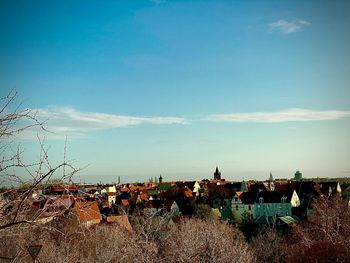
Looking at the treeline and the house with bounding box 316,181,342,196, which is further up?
the house with bounding box 316,181,342,196

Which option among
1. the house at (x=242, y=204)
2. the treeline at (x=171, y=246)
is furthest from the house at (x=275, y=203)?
the treeline at (x=171, y=246)

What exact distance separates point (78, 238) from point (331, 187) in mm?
57807

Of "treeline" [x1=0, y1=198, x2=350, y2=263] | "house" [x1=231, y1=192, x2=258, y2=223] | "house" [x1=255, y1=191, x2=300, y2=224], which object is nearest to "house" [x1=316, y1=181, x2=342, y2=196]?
"house" [x1=255, y1=191, x2=300, y2=224]

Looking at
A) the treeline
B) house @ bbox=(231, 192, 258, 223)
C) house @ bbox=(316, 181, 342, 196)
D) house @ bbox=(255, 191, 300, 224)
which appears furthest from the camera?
house @ bbox=(316, 181, 342, 196)

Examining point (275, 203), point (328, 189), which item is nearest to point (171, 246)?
point (275, 203)

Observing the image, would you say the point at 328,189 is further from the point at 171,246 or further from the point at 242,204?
the point at 171,246

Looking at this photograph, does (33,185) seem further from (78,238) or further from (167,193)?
(167,193)

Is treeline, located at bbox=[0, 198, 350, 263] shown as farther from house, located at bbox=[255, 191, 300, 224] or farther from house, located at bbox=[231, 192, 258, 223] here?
house, located at bbox=[231, 192, 258, 223]

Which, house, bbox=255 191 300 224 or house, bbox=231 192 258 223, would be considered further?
house, bbox=231 192 258 223

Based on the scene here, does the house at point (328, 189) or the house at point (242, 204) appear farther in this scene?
the house at point (328, 189)

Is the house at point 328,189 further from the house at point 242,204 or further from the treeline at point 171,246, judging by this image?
the treeline at point 171,246

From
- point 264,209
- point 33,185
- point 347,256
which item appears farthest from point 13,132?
point 264,209

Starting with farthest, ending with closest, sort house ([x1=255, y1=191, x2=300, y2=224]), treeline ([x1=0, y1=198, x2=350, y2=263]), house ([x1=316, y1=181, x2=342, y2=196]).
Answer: house ([x1=316, y1=181, x2=342, y2=196])
house ([x1=255, y1=191, x2=300, y2=224])
treeline ([x1=0, y1=198, x2=350, y2=263])

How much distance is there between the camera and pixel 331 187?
7006 centimetres
